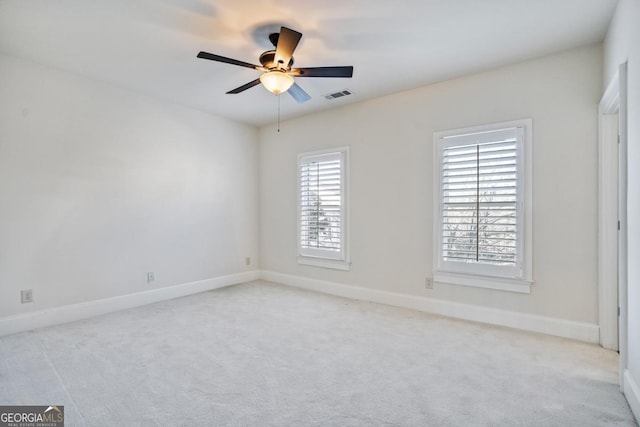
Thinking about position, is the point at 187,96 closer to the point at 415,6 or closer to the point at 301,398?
the point at 415,6

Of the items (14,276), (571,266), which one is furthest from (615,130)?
(14,276)

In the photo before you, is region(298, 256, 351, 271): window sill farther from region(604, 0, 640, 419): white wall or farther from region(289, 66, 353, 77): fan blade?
region(604, 0, 640, 419): white wall

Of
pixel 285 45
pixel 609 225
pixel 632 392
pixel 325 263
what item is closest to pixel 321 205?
pixel 325 263

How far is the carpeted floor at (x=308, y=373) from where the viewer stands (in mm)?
1964

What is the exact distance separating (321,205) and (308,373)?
2.81 metres

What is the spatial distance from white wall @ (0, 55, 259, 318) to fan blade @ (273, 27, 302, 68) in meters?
2.49

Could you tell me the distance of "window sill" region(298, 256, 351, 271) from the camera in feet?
15.4

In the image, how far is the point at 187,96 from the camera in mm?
4305

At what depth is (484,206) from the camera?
11.4ft

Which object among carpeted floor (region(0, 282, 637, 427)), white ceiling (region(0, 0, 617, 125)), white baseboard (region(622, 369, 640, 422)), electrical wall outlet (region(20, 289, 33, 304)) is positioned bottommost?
carpeted floor (region(0, 282, 637, 427))

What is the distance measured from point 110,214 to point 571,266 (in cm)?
496

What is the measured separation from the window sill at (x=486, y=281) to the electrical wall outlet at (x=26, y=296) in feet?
14.1

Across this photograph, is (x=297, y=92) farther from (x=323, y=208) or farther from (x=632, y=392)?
(x=632, y=392)

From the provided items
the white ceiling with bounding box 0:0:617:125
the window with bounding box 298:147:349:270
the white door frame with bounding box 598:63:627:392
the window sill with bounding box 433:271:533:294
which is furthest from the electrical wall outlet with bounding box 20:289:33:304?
the white door frame with bounding box 598:63:627:392
